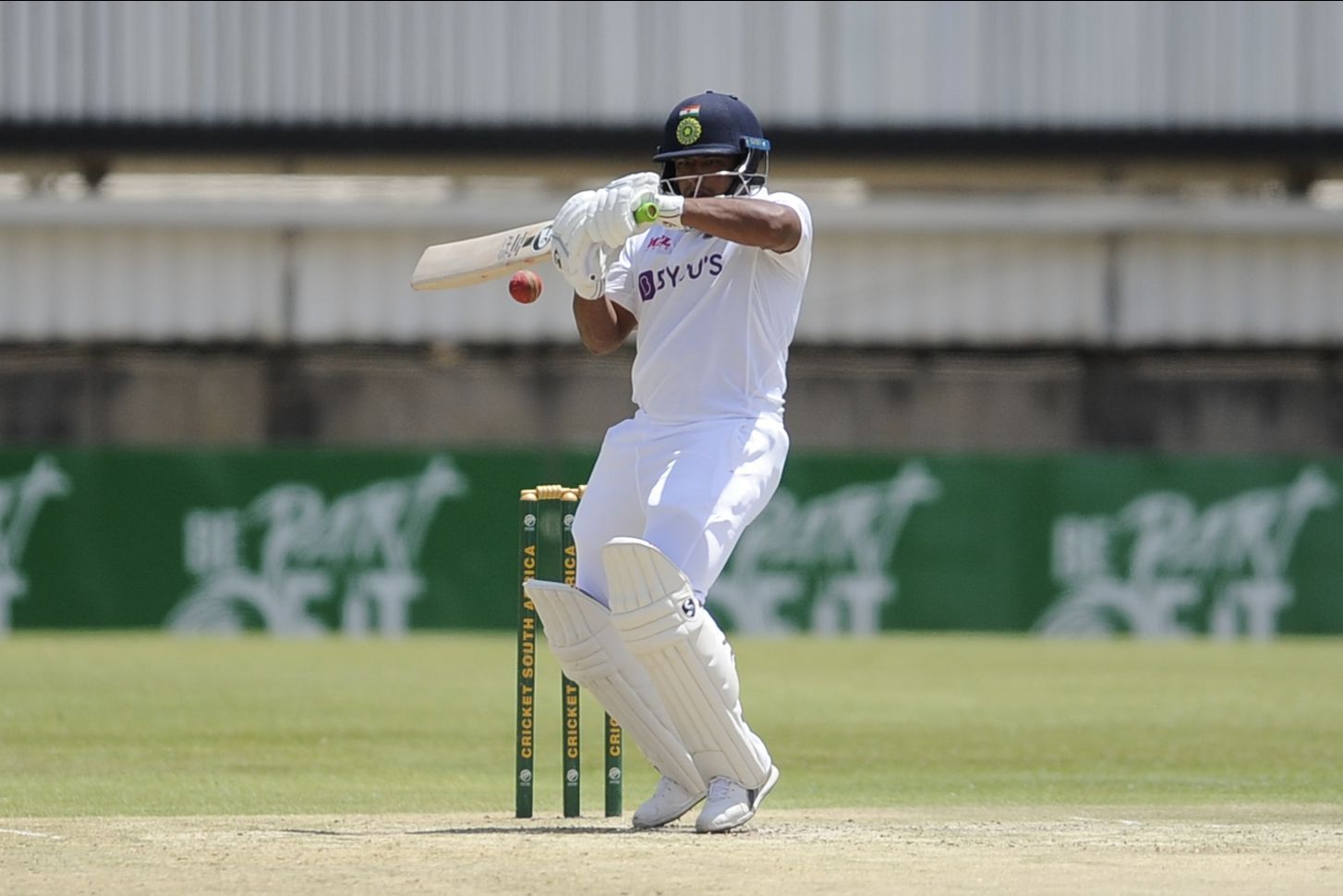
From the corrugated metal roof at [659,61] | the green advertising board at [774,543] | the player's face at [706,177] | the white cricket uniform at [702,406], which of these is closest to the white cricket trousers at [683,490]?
the white cricket uniform at [702,406]

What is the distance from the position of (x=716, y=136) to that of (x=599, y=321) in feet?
2.06

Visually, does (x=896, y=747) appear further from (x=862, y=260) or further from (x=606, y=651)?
(x=862, y=260)

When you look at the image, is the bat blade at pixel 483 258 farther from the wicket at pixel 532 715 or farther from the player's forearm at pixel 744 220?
the wicket at pixel 532 715

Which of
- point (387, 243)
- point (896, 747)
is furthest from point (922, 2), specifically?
point (896, 747)

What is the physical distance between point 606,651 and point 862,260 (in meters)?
13.6

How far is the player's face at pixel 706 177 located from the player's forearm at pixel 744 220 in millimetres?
235

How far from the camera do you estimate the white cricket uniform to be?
5.50 m

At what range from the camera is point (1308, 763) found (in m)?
8.68

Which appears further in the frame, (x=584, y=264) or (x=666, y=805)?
(x=666, y=805)

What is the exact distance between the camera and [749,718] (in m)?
10.7

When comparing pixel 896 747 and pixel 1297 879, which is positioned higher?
pixel 1297 879

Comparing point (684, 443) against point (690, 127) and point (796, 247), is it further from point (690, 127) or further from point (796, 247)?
point (690, 127)

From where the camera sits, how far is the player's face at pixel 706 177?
575 cm

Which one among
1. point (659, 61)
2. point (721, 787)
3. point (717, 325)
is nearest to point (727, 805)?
point (721, 787)
